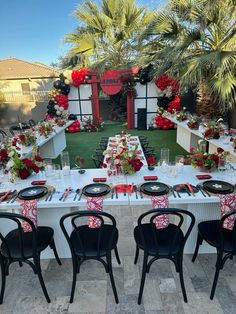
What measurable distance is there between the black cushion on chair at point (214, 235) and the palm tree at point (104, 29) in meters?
8.25

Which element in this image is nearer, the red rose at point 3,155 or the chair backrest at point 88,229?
the chair backrest at point 88,229

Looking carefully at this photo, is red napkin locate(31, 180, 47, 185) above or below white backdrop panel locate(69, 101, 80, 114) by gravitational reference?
below

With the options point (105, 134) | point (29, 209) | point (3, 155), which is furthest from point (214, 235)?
point (105, 134)

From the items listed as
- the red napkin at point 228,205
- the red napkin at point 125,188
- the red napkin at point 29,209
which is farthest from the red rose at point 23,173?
the red napkin at point 228,205

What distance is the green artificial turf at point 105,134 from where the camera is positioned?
684 centimetres

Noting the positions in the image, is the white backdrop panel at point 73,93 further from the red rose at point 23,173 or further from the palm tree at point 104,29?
the red rose at point 23,173

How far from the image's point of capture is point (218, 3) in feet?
14.8

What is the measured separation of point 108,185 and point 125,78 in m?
7.82

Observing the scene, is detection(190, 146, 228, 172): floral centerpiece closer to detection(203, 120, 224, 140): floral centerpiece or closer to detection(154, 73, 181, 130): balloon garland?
detection(203, 120, 224, 140): floral centerpiece

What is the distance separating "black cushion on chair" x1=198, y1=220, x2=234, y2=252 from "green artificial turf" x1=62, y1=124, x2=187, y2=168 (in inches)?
154

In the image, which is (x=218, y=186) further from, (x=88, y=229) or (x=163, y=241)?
(x=88, y=229)

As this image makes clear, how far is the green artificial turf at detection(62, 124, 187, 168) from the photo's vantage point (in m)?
6.84

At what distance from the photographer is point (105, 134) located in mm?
9266

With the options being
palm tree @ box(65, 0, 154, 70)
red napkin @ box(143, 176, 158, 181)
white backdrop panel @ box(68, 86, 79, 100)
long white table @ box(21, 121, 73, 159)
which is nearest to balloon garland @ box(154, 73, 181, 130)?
palm tree @ box(65, 0, 154, 70)
